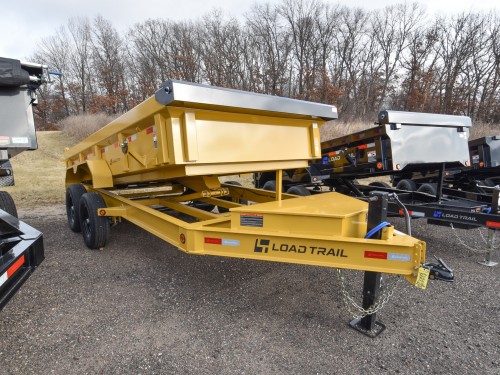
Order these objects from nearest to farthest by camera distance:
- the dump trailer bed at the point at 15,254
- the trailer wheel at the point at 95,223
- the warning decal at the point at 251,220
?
the dump trailer bed at the point at 15,254 → the warning decal at the point at 251,220 → the trailer wheel at the point at 95,223

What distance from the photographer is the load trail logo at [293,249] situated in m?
2.37

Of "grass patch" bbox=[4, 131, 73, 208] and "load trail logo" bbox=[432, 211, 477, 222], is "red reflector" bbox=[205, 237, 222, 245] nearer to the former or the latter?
"load trail logo" bbox=[432, 211, 477, 222]

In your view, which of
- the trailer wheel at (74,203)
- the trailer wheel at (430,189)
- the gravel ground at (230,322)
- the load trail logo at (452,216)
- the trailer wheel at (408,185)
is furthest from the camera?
the trailer wheel at (408,185)

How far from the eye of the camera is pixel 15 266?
7.04ft

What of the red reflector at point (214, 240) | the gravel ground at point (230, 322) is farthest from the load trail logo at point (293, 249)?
the gravel ground at point (230, 322)

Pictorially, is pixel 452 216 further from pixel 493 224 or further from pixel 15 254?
pixel 15 254

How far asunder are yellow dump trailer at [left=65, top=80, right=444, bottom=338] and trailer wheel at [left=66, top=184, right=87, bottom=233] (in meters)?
1.34

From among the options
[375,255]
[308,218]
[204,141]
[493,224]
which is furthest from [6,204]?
[493,224]

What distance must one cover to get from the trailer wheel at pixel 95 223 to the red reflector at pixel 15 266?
197 cm

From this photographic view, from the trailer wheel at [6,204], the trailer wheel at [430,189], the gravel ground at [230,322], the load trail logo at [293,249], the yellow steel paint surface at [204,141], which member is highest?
the yellow steel paint surface at [204,141]

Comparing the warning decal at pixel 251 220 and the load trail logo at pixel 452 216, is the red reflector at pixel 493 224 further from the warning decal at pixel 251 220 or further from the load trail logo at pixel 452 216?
the warning decal at pixel 251 220

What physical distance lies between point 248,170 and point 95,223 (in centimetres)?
237

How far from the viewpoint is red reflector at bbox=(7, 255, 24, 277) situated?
2.07 meters

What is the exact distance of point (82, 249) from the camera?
4.44m
